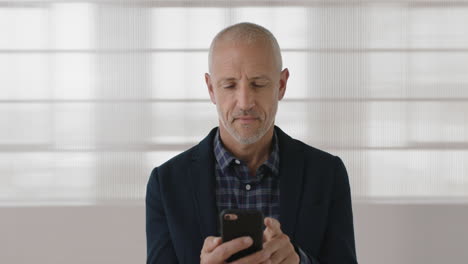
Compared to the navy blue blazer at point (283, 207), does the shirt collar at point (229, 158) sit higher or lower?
higher

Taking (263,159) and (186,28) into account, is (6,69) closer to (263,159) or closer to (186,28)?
(186,28)

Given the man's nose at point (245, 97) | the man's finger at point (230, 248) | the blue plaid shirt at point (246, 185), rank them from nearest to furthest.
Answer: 1. the man's finger at point (230, 248)
2. the man's nose at point (245, 97)
3. the blue plaid shirt at point (246, 185)

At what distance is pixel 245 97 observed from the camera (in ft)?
4.73

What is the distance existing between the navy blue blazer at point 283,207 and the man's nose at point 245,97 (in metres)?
0.20

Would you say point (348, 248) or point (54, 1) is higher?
point (54, 1)

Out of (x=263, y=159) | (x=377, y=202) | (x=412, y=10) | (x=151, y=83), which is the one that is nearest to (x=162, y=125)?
(x=151, y=83)

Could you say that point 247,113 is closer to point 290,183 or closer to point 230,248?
point 290,183

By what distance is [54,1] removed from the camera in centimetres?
459

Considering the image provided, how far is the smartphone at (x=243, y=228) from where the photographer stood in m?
1.28

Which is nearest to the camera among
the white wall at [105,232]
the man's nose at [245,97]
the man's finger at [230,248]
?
the man's finger at [230,248]

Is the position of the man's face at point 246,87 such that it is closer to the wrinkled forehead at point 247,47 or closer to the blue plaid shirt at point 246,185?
the wrinkled forehead at point 247,47

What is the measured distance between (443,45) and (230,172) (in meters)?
3.68

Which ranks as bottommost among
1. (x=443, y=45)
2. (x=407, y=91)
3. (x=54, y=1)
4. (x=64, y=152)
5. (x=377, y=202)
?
(x=377, y=202)

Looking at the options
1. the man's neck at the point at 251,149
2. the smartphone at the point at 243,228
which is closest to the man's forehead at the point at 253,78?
the man's neck at the point at 251,149
